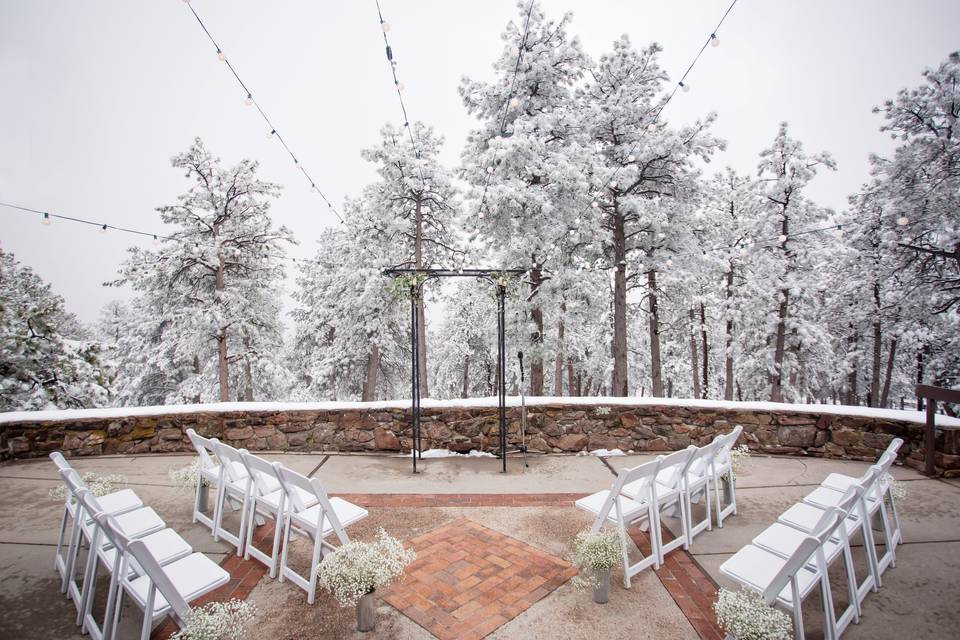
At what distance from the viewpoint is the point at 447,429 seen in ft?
21.6

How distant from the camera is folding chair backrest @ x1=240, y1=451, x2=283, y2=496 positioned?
121 inches

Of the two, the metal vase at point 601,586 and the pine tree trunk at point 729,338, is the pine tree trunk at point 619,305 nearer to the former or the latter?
the pine tree trunk at point 729,338

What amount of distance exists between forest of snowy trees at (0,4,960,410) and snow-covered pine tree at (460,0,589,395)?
0.19 feet

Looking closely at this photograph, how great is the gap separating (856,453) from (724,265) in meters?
6.52

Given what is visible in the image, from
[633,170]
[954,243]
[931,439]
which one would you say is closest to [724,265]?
A: [633,170]

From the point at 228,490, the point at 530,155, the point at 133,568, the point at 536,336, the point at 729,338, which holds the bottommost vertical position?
the point at 228,490

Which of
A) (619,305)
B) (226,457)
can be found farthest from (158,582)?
(619,305)

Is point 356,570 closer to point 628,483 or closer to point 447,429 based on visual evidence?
point 628,483

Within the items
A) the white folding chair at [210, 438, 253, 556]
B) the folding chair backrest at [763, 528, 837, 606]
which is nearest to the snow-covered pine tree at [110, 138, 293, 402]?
the white folding chair at [210, 438, 253, 556]

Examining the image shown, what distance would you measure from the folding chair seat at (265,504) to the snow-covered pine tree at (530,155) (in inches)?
298

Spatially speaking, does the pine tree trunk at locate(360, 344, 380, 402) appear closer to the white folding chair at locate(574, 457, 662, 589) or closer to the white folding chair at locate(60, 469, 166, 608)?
the white folding chair at locate(60, 469, 166, 608)

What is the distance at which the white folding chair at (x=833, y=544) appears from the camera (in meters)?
2.44

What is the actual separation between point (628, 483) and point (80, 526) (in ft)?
12.6

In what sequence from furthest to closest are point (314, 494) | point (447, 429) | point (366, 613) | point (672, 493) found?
point (447, 429) < point (672, 493) < point (314, 494) < point (366, 613)
